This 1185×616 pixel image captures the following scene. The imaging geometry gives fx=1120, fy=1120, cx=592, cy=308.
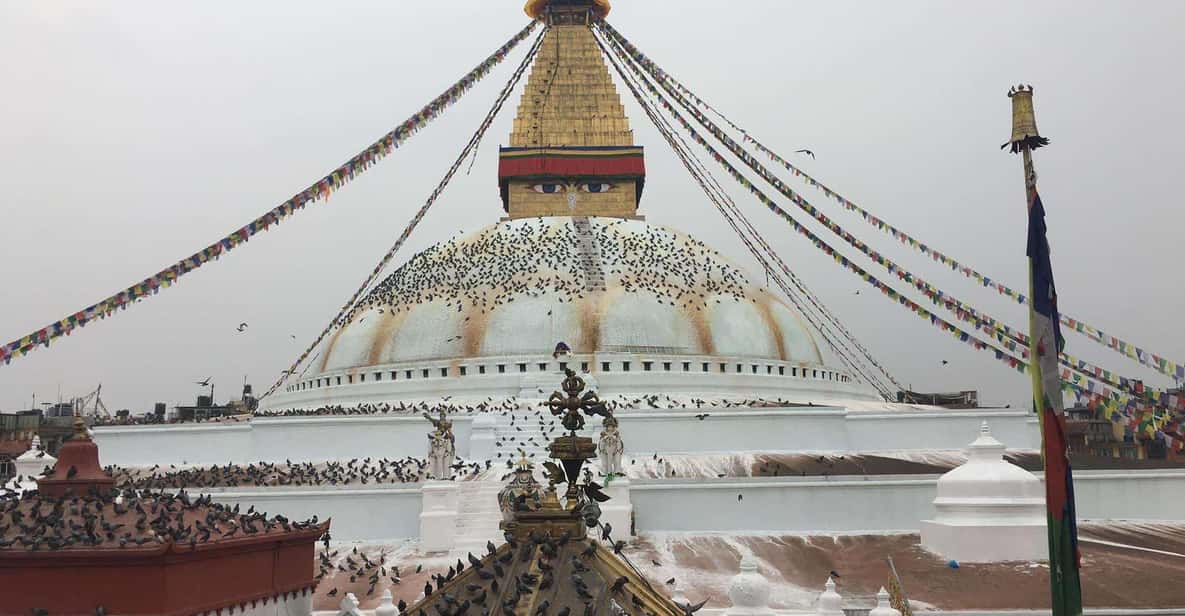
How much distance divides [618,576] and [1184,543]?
16.0 m

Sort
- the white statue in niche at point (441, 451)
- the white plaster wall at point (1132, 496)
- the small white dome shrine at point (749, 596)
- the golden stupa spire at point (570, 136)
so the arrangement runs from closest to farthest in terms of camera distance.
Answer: the small white dome shrine at point (749, 596)
the white statue in niche at point (441, 451)
the white plaster wall at point (1132, 496)
the golden stupa spire at point (570, 136)

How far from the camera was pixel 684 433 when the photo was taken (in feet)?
72.3

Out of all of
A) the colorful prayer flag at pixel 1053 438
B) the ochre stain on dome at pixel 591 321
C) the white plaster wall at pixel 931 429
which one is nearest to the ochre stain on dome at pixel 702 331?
the ochre stain on dome at pixel 591 321

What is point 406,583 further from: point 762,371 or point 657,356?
point 762,371

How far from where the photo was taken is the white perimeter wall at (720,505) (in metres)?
18.2

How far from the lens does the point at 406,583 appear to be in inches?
583

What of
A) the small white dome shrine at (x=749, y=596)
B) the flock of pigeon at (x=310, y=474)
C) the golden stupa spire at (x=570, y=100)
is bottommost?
Result: the small white dome shrine at (x=749, y=596)

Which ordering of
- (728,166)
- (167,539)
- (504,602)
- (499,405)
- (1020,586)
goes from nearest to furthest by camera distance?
(504,602), (167,539), (1020,586), (728,166), (499,405)

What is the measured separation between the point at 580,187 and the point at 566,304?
8.89 m

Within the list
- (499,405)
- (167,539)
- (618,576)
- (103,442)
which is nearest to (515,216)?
(499,405)

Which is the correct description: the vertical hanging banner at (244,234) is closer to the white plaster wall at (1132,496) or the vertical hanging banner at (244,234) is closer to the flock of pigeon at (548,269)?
the flock of pigeon at (548,269)

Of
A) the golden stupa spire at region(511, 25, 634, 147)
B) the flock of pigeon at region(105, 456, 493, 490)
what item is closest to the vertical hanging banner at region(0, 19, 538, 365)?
the flock of pigeon at region(105, 456, 493, 490)

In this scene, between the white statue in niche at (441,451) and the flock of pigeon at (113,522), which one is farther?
the white statue in niche at (441,451)

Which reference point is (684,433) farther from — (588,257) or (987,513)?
(588,257)
